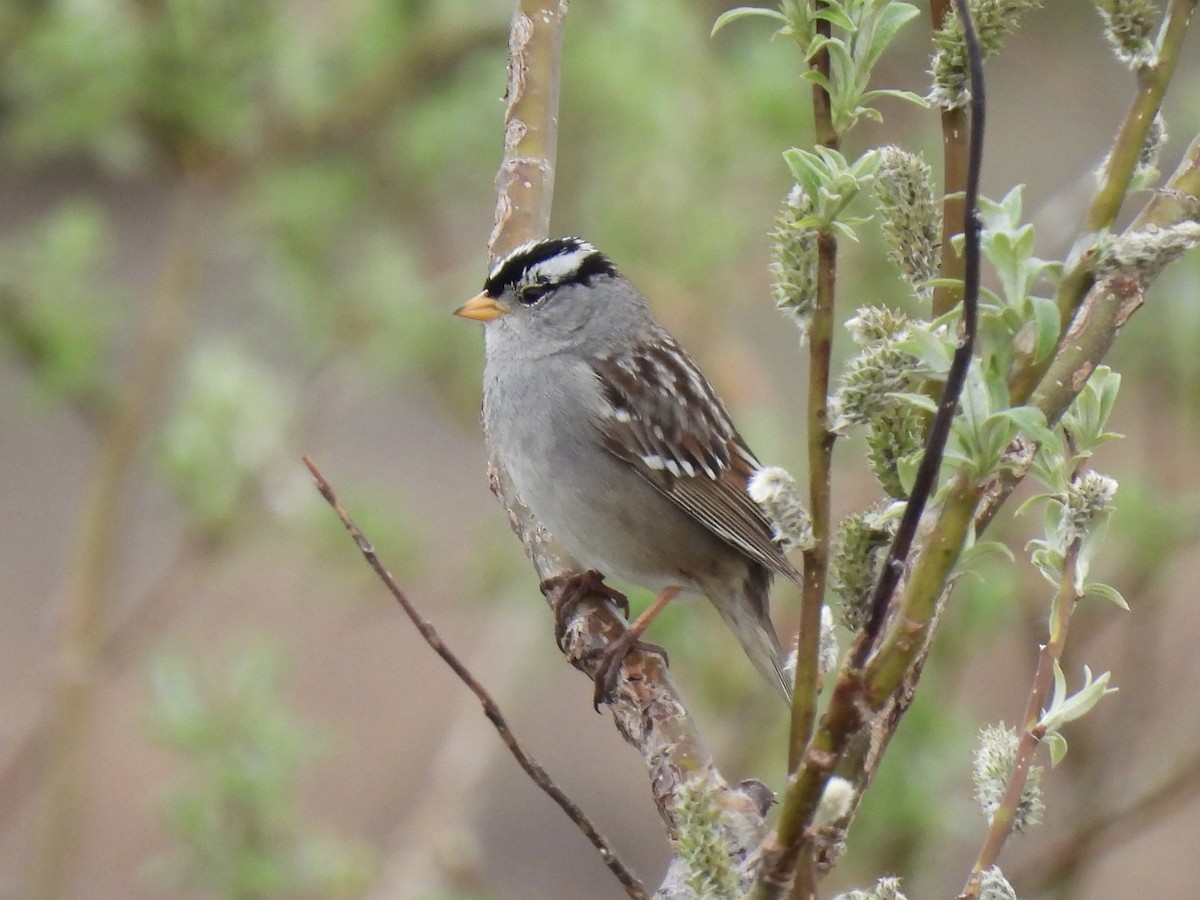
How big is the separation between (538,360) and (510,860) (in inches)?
156

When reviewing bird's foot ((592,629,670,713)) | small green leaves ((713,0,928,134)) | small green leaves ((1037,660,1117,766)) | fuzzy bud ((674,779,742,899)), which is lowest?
fuzzy bud ((674,779,742,899))

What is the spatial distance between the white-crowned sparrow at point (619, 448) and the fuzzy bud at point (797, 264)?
1.67 m

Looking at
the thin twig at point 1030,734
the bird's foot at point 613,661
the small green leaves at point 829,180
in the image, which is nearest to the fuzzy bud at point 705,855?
the thin twig at point 1030,734

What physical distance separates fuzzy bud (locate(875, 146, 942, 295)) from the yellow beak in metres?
2.01

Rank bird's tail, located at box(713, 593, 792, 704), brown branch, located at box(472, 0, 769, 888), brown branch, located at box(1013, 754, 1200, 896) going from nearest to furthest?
brown branch, located at box(472, 0, 769, 888) < bird's tail, located at box(713, 593, 792, 704) < brown branch, located at box(1013, 754, 1200, 896)

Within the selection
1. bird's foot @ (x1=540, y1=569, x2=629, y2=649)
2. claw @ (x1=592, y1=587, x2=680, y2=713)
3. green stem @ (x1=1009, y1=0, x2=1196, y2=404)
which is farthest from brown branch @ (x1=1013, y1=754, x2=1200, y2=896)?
green stem @ (x1=1009, y1=0, x2=1196, y2=404)

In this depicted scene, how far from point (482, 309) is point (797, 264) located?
2103 mm

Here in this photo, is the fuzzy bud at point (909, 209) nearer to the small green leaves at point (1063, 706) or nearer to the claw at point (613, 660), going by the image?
the small green leaves at point (1063, 706)

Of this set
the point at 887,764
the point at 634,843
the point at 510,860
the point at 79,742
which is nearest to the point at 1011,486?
the point at 887,764

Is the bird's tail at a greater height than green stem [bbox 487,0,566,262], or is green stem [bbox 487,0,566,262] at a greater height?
green stem [bbox 487,0,566,262]

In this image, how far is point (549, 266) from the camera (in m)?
3.01

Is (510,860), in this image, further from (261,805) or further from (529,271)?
(529,271)

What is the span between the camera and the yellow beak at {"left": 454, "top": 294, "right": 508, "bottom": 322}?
316cm

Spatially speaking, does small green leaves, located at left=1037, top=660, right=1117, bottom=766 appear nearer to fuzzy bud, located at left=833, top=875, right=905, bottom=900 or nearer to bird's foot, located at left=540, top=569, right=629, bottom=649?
fuzzy bud, located at left=833, top=875, right=905, bottom=900
